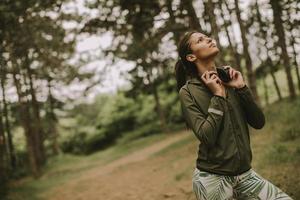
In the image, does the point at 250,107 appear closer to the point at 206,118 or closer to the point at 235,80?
the point at 235,80

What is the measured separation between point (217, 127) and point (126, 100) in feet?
109

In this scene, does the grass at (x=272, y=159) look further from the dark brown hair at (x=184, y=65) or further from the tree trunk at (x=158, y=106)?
the tree trunk at (x=158, y=106)

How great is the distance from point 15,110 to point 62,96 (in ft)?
13.4

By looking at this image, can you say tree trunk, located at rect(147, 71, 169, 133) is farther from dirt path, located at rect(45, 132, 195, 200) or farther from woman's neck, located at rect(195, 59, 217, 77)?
woman's neck, located at rect(195, 59, 217, 77)

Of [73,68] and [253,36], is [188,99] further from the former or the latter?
[253,36]

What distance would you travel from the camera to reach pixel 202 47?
3385 mm

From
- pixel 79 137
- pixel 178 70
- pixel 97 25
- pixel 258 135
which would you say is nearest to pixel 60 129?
pixel 79 137

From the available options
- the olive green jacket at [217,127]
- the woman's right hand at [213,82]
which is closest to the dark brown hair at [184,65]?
the olive green jacket at [217,127]

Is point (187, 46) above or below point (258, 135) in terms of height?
above

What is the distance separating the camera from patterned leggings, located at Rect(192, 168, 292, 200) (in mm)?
3230

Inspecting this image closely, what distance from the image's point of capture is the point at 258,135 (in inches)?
533

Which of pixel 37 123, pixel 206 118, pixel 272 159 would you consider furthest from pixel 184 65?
pixel 37 123

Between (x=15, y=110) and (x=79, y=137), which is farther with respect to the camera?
(x=79, y=137)

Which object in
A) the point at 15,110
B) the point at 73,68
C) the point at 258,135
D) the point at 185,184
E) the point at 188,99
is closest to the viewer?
the point at 188,99
